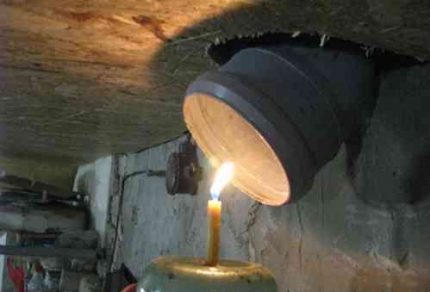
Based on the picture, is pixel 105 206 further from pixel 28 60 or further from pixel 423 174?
pixel 423 174

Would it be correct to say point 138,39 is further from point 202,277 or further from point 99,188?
point 99,188

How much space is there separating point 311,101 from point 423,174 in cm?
17

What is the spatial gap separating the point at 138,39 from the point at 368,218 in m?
0.37

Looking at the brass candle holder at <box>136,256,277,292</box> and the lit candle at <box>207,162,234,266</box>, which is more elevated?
the lit candle at <box>207,162,234,266</box>

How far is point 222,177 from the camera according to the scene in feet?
2.22

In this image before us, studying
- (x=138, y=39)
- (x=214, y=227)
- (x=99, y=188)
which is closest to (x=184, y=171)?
(x=138, y=39)

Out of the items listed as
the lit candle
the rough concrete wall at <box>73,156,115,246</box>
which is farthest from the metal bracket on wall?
the rough concrete wall at <box>73,156,115,246</box>

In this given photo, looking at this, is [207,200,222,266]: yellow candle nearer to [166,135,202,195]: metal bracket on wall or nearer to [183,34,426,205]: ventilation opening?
[183,34,426,205]: ventilation opening

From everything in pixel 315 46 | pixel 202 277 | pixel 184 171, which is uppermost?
pixel 315 46

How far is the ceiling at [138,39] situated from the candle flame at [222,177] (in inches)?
6.1

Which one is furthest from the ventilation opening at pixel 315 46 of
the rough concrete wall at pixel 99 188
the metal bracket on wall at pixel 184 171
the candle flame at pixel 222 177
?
the rough concrete wall at pixel 99 188

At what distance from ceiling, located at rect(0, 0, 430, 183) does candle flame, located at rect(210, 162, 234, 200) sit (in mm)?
155

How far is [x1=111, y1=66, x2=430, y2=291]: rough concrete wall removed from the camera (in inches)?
26.3

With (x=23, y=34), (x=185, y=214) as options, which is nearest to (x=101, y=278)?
(x=185, y=214)
